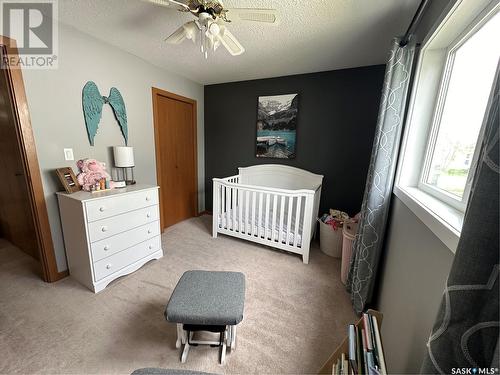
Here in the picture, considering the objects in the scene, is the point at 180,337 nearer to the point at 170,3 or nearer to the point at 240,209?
the point at 240,209

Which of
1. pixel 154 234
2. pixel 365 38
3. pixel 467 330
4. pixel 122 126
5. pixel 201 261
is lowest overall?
pixel 201 261

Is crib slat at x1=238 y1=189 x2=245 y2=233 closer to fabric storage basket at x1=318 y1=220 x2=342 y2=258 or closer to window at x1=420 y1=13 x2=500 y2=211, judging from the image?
fabric storage basket at x1=318 y1=220 x2=342 y2=258

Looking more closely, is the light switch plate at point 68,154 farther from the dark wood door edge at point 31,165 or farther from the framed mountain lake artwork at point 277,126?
the framed mountain lake artwork at point 277,126

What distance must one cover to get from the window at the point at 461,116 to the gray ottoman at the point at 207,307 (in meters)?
1.22

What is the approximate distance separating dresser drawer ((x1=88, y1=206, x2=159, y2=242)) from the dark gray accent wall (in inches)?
A: 68.7

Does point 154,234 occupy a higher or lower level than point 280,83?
lower

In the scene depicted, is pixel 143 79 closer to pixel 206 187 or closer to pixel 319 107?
pixel 206 187

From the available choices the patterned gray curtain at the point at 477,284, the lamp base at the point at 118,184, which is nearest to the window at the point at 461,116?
the patterned gray curtain at the point at 477,284

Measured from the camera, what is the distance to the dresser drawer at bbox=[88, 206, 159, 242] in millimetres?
1707

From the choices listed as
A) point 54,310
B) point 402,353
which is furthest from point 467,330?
point 54,310

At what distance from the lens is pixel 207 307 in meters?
1.14

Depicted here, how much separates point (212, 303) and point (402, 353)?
3.33ft

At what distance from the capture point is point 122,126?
230cm

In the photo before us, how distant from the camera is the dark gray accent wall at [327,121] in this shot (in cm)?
254
